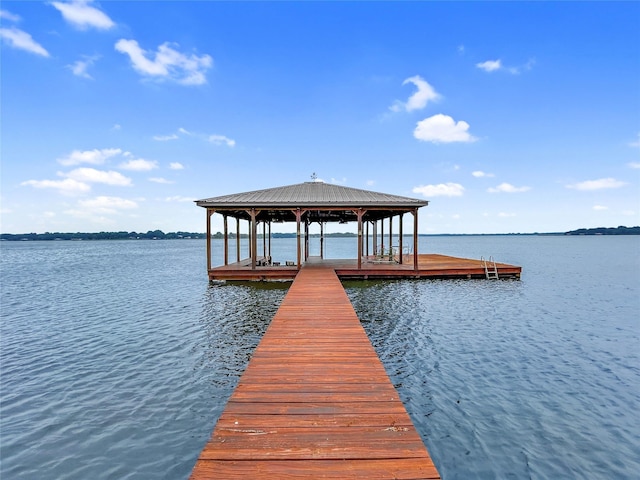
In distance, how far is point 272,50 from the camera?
28.7 metres

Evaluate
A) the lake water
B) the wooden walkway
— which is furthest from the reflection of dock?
the wooden walkway

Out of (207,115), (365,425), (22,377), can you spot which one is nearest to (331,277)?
(22,377)

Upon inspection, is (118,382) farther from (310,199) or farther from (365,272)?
(365,272)

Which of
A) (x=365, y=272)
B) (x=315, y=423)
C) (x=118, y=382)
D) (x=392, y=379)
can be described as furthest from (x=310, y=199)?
(x=315, y=423)

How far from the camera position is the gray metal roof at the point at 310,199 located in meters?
17.7

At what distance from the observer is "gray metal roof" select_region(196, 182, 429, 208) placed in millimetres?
17672

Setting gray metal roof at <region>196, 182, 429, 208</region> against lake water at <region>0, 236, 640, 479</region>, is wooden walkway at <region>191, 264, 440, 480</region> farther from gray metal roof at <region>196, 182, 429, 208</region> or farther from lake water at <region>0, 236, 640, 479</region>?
gray metal roof at <region>196, 182, 429, 208</region>

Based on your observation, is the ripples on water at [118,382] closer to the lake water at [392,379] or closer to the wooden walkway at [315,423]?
the lake water at [392,379]

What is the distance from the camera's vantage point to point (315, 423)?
10.7 ft

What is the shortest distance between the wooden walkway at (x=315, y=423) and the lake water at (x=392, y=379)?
1416mm

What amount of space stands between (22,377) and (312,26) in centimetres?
2895

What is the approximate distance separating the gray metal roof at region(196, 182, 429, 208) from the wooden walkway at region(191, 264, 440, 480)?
1247 centimetres

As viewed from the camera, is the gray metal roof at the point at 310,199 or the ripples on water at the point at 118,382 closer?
the ripples on water at the point at 118,382

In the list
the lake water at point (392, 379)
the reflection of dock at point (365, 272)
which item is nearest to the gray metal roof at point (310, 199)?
the reflection of dock at point (365, 272)
